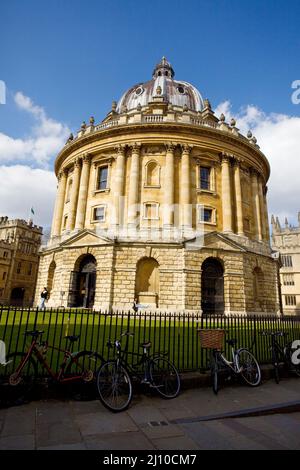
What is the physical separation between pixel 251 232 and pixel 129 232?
12.7m

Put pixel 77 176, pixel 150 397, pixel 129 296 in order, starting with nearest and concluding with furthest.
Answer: pixel 150 397 < pixel 129 296 < pixel 77 176

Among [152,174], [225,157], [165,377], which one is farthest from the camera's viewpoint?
[225,157]

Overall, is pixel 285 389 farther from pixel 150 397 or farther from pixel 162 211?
pixel 162 211

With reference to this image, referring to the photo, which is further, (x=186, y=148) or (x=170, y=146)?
(x=186, y=148)

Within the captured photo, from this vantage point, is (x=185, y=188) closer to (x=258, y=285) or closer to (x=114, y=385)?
(x=258, y=285)

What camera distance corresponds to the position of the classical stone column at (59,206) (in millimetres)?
29934

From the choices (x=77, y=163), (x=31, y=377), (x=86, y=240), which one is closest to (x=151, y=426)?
(x=31, y=377)

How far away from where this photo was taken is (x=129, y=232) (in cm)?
2355

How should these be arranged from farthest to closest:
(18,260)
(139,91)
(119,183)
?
1. (18,260)
2. (139,91)
3. (119,183)

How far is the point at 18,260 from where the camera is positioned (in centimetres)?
5716

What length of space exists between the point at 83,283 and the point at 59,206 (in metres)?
10.7

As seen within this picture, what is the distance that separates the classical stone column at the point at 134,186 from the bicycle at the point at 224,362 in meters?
17.7

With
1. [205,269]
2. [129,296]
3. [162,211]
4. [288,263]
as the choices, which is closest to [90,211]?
[162,211]

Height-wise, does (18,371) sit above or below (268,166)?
below
